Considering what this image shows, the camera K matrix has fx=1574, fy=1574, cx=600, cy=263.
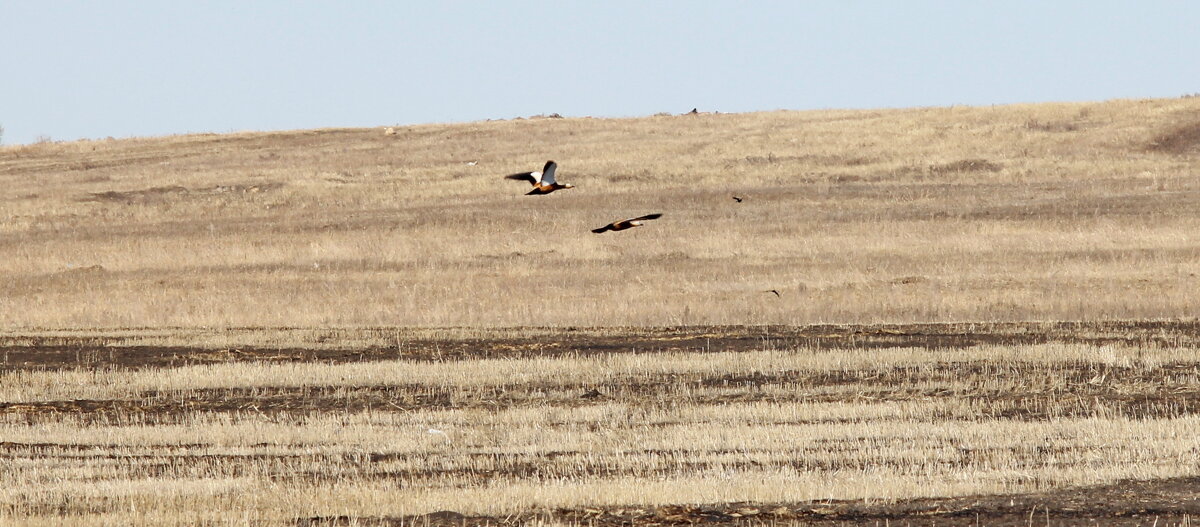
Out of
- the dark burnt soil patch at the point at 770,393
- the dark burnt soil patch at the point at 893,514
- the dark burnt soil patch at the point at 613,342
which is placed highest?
the dark burnt soil patch at the point at 893,514

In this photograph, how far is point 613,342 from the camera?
71.1 feet

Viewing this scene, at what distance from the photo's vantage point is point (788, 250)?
32.3 meters

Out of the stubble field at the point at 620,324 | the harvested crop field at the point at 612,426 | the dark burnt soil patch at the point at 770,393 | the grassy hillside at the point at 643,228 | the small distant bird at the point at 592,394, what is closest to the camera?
the harvested crop field at the point at 612,426

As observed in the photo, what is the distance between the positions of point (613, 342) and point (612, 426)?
7.70 m

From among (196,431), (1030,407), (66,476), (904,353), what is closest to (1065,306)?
(904,353)

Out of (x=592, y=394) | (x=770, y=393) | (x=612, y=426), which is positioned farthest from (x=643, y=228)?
(x=612, y=426)

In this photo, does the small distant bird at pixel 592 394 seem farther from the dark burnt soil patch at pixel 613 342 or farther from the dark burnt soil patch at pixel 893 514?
the dark burnt soil patch at pixel 893 514

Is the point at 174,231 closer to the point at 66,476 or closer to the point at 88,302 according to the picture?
the point at 88,302

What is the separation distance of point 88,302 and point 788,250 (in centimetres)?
1371

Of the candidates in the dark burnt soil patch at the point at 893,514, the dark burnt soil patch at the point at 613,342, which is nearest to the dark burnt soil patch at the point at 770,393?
the dark burnt soil patch at the point at 613,342

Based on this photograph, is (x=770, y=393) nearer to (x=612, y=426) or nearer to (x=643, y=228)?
(x=612, y=426)

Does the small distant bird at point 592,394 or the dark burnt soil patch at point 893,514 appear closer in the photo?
the dark burnt soil patch at point 893,514

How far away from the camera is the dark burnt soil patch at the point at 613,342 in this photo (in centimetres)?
2031

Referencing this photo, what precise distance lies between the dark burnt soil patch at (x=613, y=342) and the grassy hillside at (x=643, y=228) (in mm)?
2597
